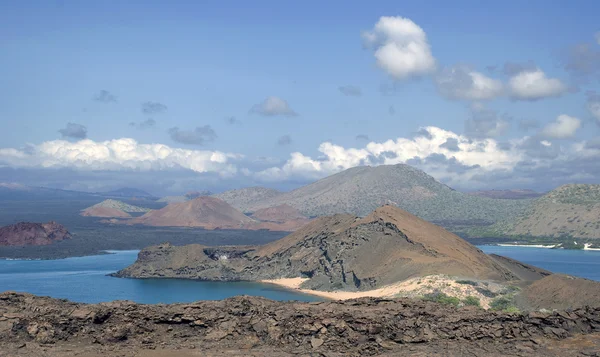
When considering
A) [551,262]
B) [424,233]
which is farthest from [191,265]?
Result: [551,262]

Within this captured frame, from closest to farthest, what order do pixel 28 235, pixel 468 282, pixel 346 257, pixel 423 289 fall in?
pixel 423 289
pixel 468 282
pixel 346 257
pixel 28 235

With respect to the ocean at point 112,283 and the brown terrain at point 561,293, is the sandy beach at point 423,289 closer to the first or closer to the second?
the brown terrain at point 561,293

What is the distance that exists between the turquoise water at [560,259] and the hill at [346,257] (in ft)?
84.2

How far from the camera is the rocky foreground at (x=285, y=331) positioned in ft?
86.3

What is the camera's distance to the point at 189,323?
28547 millimetres

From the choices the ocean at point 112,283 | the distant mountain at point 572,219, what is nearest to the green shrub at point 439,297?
the ocean at point 112,283

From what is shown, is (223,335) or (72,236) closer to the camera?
(223,335)

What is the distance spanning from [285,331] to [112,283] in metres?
66.5

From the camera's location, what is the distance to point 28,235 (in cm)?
15238

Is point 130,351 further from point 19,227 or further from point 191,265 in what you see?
point 19,227

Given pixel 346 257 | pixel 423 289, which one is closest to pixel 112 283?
pixel 346 257

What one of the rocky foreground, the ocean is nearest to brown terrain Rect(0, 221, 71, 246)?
the ocean

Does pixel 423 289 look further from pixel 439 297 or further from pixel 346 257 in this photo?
pixel 346 257

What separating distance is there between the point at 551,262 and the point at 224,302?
10744 centimetres
